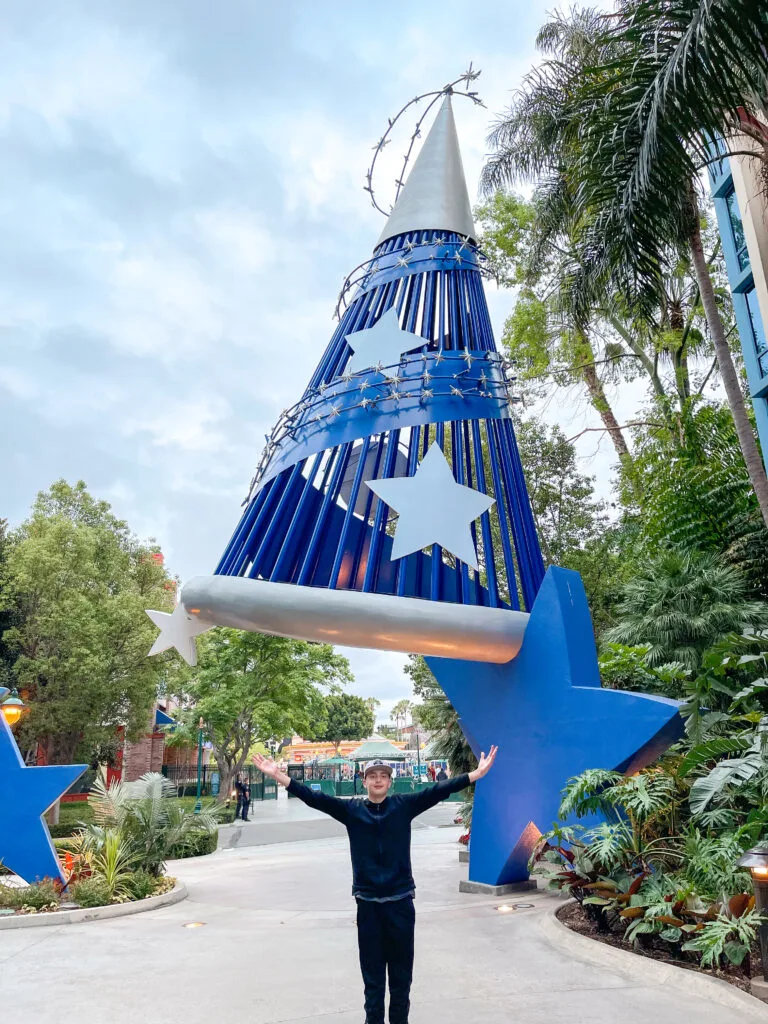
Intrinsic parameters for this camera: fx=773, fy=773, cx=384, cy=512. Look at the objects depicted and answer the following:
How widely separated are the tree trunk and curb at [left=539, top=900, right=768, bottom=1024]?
26.7 ft

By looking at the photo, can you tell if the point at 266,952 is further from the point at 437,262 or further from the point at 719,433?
the point at 719,433

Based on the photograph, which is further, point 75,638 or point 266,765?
point 75,638

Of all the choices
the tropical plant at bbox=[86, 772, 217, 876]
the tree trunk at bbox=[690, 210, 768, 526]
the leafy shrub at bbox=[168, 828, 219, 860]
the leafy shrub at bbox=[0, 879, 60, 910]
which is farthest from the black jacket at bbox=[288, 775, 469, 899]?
the leafy shrub at bbox=[168, 828, 219, 860]

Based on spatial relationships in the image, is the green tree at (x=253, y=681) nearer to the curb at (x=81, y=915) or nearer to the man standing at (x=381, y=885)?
the curb at (x=81, y=915)

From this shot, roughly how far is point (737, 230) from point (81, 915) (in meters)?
18.3

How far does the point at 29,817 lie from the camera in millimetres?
10609

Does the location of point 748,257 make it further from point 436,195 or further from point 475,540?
point 475,540

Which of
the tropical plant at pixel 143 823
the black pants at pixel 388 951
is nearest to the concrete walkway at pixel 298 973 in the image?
the tropical plant at pixel 143 823

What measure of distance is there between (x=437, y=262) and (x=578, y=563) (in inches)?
487

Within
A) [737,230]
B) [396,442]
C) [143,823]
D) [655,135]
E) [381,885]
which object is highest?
[737,230]


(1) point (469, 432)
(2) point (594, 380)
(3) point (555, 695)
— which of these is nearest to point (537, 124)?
(2) point (594, 380)

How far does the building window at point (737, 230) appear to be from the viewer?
17.3m

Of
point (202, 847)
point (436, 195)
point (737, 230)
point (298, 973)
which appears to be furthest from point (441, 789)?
point (737, 230)

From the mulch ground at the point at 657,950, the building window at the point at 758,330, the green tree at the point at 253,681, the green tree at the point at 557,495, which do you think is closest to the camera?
the mulch ground at the point at 657,950
